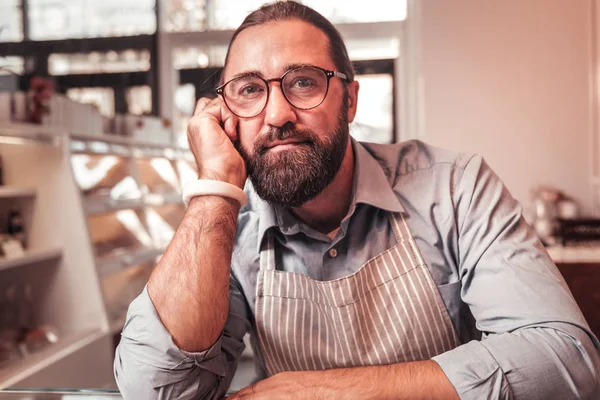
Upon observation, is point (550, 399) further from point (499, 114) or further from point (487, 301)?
point (499, 114)

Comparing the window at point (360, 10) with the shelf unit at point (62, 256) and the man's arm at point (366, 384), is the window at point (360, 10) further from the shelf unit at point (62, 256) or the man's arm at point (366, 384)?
Result: the man's arm at point (366, 384)

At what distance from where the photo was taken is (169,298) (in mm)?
1113

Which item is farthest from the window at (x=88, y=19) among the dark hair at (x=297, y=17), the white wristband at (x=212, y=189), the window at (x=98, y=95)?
the white wristband at (x=212, y=189)

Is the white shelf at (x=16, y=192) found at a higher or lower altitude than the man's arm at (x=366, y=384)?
higher

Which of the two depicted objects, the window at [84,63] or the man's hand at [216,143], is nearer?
the man's hand at [216,143]

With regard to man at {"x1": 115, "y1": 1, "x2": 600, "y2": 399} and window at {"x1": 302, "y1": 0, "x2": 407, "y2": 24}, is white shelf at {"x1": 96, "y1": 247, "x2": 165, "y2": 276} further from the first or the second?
window at {"x1": 302, "y1": 0, "x2": 407, "y2": 24}

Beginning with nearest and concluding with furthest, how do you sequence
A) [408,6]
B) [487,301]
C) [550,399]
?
[550,399]
[487,301]
[408,6]

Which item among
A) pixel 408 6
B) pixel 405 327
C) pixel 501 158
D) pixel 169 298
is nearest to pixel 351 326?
pixel 405 327

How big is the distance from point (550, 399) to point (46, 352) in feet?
8.39

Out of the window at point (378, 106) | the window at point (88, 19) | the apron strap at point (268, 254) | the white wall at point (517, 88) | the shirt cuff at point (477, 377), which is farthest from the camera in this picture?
the window at point (88, 19)

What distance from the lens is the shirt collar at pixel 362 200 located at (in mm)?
1312

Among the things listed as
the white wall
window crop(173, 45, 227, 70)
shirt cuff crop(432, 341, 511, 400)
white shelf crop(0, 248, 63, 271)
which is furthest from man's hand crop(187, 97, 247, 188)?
window crop(173, 45, 227, 70)

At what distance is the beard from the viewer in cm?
125

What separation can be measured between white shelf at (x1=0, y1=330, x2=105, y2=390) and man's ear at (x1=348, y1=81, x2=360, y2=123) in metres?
1.93
